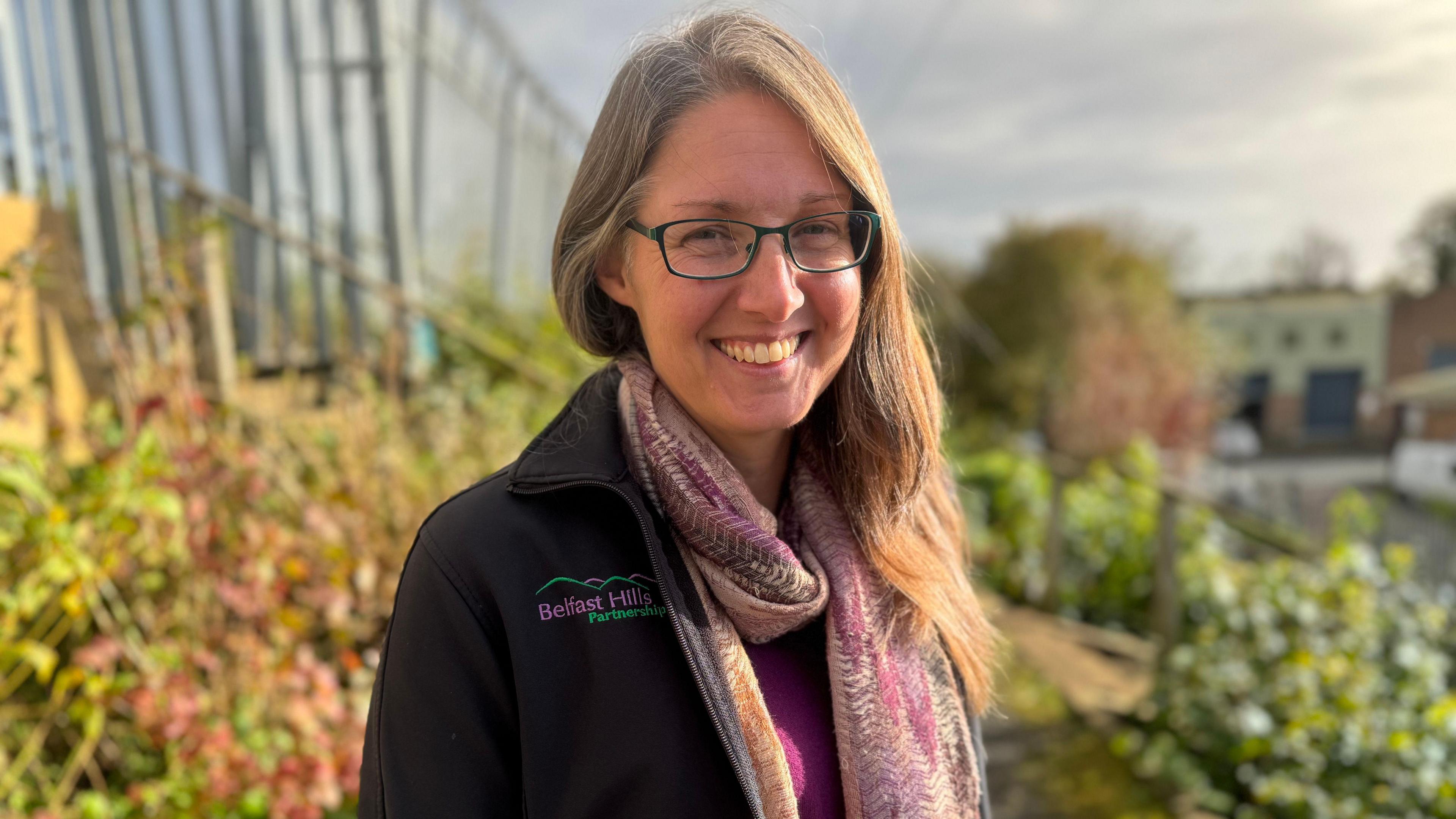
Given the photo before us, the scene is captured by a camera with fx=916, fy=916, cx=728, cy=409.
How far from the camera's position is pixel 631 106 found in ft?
3.98

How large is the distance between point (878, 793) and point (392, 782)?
64 cm

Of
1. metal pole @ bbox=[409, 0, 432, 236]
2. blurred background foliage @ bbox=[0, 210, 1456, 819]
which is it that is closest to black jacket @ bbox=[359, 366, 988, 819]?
blurred background foliage @ bbox=[0, 210, 1456, 819]

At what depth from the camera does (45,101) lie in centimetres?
388

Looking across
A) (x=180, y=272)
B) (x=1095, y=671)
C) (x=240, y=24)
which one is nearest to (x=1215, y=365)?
(x=1095, y=671)

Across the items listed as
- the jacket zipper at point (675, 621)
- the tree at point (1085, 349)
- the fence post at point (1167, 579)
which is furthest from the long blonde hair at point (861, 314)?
the tree at point (1085, 349)

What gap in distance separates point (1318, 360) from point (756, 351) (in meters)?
34.1

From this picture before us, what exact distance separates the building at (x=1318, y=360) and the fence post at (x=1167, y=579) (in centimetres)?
2241

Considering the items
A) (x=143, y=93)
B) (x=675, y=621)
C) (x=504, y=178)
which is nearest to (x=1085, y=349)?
(x=504, y=178)

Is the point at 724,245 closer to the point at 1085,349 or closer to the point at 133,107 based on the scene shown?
the point at 133,107

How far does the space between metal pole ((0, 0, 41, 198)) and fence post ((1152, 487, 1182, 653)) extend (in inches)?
241

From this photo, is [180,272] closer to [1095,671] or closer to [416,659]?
[416,659]

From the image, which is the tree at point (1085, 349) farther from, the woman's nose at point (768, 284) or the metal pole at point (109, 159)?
the woman's nose at point (768, 284)

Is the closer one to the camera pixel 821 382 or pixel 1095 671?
pixel 821 382

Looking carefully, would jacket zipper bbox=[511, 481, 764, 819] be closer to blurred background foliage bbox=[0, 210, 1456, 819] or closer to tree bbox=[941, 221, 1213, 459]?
blurred background foliage bbox=[0, 210, 1456, 819]
